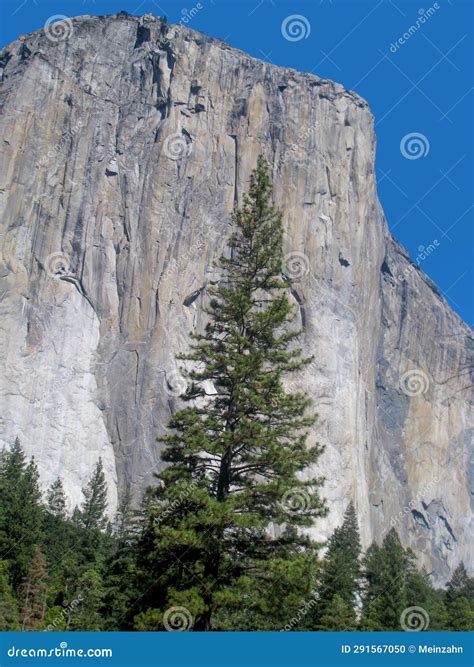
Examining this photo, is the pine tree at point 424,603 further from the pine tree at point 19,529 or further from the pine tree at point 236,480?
the pine tree at point 236,480

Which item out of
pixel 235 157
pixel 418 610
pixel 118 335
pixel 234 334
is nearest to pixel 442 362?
pixel 235 157

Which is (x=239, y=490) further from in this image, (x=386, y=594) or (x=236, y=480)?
(x=386, y=594)

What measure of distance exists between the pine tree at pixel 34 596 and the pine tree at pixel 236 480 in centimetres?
1474

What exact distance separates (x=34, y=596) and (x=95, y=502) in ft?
61.8

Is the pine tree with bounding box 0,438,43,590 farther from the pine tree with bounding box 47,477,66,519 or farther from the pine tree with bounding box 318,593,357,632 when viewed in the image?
the pine tree with bounding box 318,593,357,632

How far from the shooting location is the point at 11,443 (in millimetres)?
55750

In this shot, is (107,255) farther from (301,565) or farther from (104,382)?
(301,565)

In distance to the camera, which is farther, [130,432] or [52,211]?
[52,211]

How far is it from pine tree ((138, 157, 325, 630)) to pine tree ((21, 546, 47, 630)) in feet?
48.4

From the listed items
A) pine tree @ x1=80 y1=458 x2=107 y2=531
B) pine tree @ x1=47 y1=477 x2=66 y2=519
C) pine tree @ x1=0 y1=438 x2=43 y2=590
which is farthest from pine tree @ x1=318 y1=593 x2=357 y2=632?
pine tree @ x1=47 y1=477 x2=66 y2=519

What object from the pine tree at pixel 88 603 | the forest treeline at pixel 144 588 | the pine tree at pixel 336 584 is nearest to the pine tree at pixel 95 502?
the forest treeline at pixel 144 588

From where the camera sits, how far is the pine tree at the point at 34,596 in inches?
1200

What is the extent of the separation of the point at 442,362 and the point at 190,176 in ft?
142

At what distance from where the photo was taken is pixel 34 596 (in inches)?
1239
